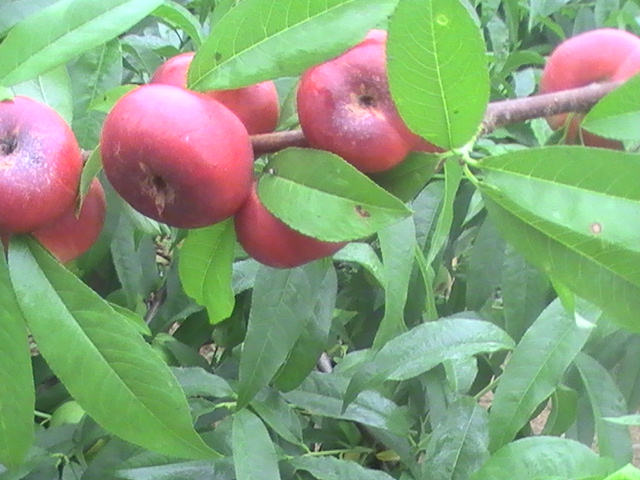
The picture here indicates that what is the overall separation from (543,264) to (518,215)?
0.03 metres

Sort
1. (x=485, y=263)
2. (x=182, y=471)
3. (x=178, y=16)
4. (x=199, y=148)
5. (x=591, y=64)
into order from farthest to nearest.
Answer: (x=485, y=263)
(x=182, y=471)
(x=178, y=16)
(x=591, y=64)
(x=199, y=148)

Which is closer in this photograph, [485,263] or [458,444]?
[458,444]

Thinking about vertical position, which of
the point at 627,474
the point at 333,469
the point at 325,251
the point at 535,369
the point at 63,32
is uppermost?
the point at 63,32

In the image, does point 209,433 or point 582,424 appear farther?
point 582,424

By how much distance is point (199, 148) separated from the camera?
1.10 feet

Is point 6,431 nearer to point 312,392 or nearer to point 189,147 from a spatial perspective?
point 189,147

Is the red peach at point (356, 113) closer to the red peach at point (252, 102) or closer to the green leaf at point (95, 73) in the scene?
the red peach at point (252, 102)

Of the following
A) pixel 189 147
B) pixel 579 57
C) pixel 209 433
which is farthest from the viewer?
pixel 209 433

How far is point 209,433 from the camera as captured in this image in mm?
724

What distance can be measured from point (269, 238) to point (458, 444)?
16.2 inches

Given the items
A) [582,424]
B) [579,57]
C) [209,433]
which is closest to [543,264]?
[579,57]

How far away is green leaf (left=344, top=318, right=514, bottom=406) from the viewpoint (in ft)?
Result: 2.30

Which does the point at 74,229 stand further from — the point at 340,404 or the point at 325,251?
the point at 340,404

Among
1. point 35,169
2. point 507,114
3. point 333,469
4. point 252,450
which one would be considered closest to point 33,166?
point 35,169
